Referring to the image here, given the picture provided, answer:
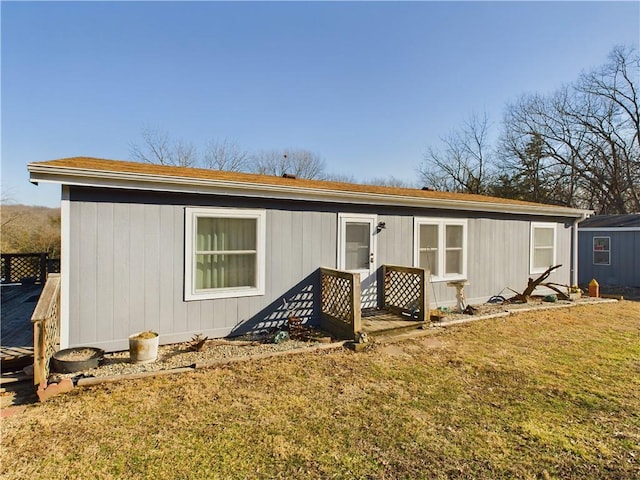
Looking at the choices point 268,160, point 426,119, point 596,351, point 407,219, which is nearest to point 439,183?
point 426,119

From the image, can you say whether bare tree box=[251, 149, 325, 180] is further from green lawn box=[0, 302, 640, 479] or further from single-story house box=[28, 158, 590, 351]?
green lawn box=[0, 302, 640, 479]

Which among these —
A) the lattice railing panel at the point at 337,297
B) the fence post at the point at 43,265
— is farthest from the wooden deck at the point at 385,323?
the fence post at the point at 43,265

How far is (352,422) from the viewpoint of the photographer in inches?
126

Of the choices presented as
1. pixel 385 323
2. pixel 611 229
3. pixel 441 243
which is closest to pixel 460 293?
pixel 441 243

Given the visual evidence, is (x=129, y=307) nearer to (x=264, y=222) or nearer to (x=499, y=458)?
(x=264, y=222)

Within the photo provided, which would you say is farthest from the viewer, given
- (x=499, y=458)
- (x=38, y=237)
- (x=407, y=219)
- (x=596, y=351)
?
(x=38, y=237)

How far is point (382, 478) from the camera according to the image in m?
2.43

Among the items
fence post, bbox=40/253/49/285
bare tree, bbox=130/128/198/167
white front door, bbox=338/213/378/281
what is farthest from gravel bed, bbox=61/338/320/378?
bare tree, bbox=130/128/198/167

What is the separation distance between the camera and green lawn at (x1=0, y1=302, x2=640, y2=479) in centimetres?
256

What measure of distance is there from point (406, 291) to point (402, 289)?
4.1 inches

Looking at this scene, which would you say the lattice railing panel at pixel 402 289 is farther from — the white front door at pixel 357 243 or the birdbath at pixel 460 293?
the birdbath at pixel 460 293

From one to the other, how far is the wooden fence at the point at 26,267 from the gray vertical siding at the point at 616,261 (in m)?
19.0

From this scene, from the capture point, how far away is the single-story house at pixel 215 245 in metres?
4.68

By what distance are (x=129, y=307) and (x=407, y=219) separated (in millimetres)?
5377
